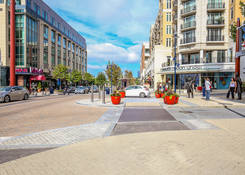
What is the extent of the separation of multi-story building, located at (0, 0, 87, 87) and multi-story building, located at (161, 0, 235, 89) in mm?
28637

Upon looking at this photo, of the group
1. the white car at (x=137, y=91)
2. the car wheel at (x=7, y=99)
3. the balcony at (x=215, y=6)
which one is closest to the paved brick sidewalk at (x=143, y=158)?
the car wheel at (x=7, y=99)

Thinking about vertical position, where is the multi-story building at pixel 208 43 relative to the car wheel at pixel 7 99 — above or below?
above

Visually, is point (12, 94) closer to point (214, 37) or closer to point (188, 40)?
point (188, 40)

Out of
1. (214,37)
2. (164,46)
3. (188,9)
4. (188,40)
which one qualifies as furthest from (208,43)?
(164,46)

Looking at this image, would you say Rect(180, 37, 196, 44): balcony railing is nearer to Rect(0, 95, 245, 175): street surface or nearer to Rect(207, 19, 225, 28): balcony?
Rect(207, 19, 225, 28): balcony

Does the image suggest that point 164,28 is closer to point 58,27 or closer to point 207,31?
point 207,31

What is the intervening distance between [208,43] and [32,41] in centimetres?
3574

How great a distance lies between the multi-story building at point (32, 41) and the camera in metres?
34.9

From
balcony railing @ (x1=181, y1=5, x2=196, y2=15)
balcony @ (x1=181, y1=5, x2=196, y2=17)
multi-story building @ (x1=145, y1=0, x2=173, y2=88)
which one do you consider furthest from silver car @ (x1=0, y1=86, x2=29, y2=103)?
balcony railing @ (x1=181, y1=5, x2=196, y2=15)

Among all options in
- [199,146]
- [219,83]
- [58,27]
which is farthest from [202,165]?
[58,27]

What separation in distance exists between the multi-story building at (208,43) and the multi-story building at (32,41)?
28637 mm

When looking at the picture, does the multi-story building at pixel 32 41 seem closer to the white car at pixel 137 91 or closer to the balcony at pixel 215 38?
the white car at pixel 137 91

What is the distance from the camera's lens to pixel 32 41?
128ft

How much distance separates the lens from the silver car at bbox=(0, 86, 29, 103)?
15.6m
